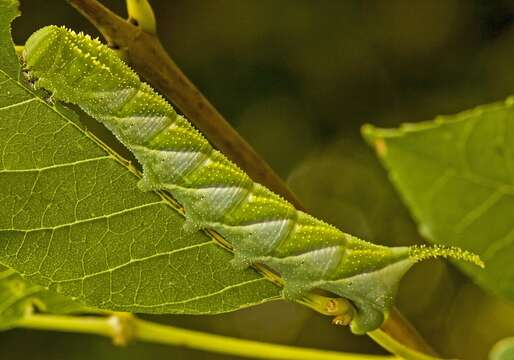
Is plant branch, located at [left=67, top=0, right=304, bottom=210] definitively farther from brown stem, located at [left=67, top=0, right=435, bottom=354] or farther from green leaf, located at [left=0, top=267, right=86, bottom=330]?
green leaf, located at [left=0, top=267, right=86, bottom=330]

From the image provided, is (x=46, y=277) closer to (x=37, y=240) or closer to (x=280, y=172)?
(x=37, y=240)

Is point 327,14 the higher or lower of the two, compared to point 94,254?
higher

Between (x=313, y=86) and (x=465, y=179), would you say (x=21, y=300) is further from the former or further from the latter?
(x=313, y=86)

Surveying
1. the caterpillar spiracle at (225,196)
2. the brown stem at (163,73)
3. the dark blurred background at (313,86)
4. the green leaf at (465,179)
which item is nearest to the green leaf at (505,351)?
the caterpillar spiracle at (225,196)

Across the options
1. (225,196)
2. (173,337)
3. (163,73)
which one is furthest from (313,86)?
(163,73)

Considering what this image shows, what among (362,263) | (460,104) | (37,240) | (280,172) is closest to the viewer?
(37,240)

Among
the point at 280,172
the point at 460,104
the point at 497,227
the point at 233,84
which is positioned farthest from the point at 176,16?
the point at 497,227

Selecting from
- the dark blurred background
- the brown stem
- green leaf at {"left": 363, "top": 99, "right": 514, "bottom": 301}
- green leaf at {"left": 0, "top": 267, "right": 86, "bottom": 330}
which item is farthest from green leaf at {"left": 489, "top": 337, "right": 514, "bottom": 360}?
the dark blurred background
